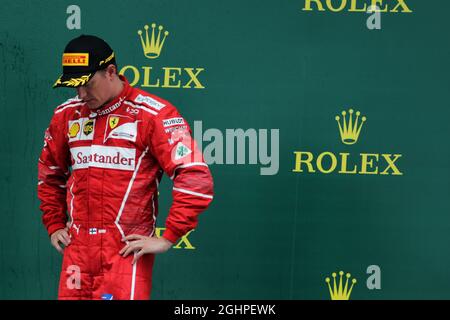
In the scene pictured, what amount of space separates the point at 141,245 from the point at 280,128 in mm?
1257

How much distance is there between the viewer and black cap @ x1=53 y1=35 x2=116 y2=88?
2654mm

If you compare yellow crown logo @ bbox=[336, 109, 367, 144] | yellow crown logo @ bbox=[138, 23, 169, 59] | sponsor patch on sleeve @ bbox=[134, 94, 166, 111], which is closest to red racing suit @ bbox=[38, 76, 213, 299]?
sponsor patch on sleeve @ bbox=[134, 94, 166, 111]

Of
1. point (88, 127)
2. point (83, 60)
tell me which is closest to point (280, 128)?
point (88, 127)

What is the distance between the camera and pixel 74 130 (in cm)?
283

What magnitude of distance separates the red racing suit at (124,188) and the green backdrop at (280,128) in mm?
965

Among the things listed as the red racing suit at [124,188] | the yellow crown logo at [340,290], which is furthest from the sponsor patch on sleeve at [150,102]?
the yellow crown logo at [340,290]

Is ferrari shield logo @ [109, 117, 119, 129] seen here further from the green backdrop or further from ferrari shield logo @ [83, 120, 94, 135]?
the green backdrop

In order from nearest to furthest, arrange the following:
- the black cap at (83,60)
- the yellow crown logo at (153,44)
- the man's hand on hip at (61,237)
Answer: the black cap at (83,60), the man's hand on hip at (61,237), the yellow crown logo at (153,44)

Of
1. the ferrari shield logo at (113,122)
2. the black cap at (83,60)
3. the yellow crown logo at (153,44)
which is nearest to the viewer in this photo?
the black cap at (83,60)

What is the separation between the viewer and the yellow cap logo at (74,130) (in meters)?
2.82

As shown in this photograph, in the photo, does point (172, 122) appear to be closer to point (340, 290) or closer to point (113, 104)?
point (113, 104)

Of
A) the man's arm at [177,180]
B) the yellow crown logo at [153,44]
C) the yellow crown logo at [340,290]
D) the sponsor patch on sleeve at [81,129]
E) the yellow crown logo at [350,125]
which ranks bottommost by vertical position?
the yellow crown logo at [340,290]

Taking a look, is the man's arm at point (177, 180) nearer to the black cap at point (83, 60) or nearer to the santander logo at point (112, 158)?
the santander logo at point (112, 158)

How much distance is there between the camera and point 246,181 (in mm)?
3754
